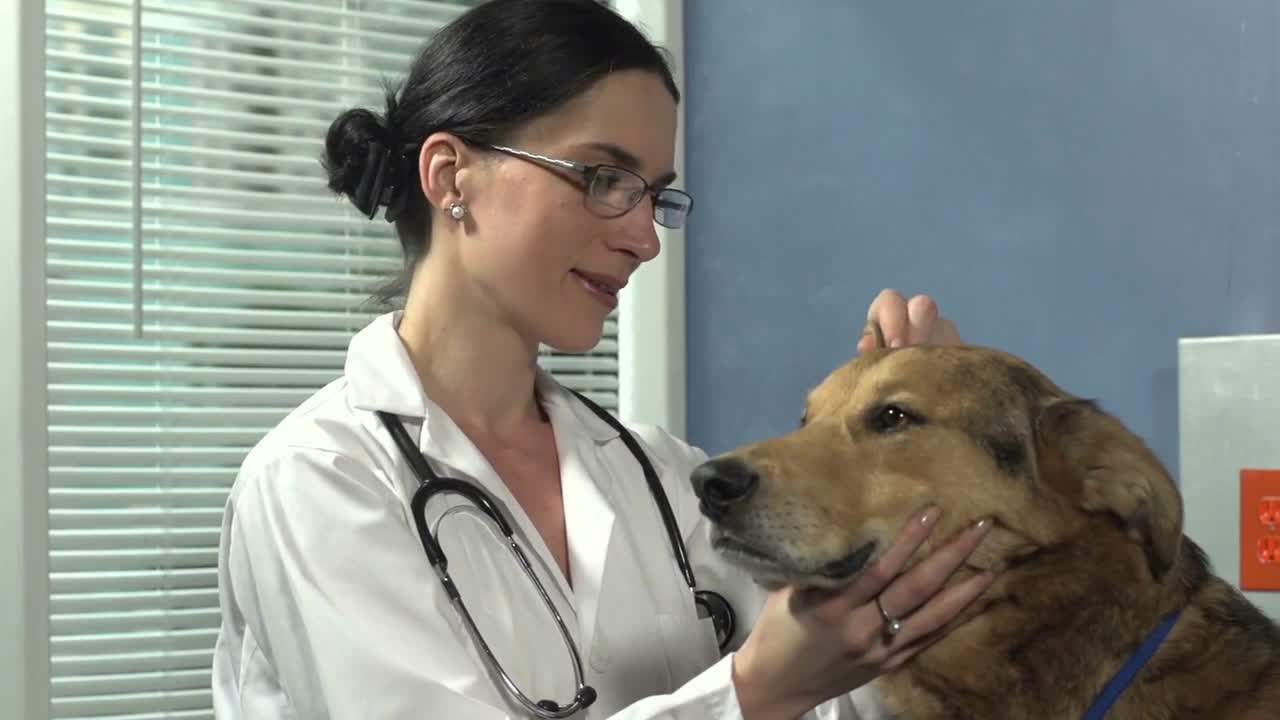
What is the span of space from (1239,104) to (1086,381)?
47cm

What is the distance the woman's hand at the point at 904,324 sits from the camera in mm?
1671

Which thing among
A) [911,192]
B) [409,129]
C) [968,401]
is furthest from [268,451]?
[911,192]

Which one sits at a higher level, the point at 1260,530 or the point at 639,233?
the point at 639,233

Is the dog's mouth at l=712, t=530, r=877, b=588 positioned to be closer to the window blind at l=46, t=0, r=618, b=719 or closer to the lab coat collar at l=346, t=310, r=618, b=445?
the lab coat collar at l=346, t=310, r=618, b=445

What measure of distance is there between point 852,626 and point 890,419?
0.29m

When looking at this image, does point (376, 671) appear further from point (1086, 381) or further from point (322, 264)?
point (322, 264)

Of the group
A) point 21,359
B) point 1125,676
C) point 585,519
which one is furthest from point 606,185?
point 21,359

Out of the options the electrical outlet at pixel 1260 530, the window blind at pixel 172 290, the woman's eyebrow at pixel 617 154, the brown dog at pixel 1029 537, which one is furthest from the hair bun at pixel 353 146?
the electrical outlet at pixel 1260 530

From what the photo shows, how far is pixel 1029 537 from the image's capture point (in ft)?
4.66

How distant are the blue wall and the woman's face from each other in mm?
763

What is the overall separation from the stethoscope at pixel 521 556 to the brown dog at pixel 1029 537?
Result: 31cm

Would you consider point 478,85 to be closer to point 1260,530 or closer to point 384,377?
point 384,377

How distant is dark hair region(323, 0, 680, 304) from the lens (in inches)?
65.5

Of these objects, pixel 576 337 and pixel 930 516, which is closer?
pixel 930 516
